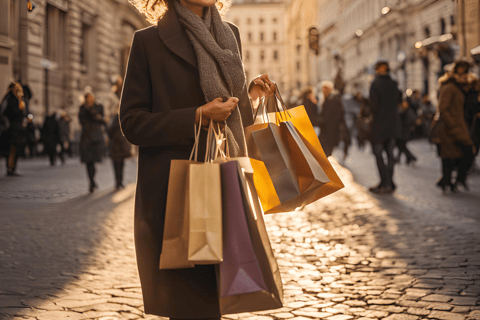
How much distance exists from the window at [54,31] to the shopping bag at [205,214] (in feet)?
10.6

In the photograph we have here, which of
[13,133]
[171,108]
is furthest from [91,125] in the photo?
[171,108]

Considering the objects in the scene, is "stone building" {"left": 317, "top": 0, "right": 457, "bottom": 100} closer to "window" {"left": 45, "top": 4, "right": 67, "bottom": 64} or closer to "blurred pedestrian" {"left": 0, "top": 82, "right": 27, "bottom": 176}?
"window" {"left": 45, "top": 4, "right": 67, "bottom": 64}

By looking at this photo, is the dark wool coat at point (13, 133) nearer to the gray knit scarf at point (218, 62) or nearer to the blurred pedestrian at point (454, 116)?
the blurred pedestrian at point (454, 116)

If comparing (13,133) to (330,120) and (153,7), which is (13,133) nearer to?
(330,120)

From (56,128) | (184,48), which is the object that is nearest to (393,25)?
(56,128)

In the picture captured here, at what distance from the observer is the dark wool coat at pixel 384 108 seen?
1023 centimetres

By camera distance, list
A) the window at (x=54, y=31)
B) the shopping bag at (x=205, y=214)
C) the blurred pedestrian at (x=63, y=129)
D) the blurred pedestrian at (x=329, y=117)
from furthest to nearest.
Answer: the blurred pedestrian at (x=63, y=129)
the blurred pedestrian at (x=329, y=117)
the window at (x=54, y=31)
the shopping bag at (x=205, y=214)

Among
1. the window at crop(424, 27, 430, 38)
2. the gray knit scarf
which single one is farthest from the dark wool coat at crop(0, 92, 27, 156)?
the window at crop(424, 27, 430, 38)

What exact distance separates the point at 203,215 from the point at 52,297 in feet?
8.39

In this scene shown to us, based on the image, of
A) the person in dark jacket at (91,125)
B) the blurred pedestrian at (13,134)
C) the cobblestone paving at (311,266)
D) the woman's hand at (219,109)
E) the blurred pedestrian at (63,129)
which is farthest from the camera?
the blurred pedestrian at (63,129)

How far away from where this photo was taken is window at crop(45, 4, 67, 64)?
5.09m

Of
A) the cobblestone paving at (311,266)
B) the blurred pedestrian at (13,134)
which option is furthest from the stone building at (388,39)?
the blurred pedestrian at (13,134)

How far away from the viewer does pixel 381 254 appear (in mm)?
5586

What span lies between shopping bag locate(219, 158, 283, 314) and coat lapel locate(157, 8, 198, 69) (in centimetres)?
53
